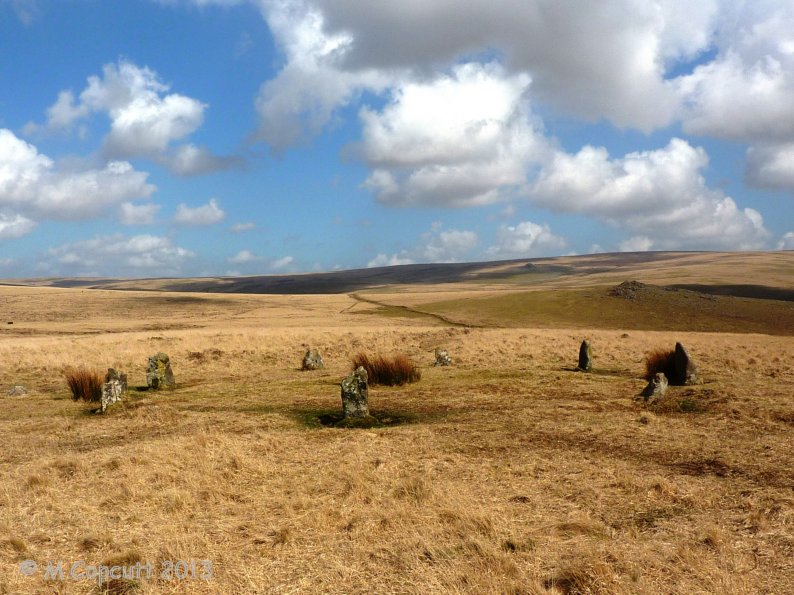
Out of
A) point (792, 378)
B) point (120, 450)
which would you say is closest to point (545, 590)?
point (120, 450)

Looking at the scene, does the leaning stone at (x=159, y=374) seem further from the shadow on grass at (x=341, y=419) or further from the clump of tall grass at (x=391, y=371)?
the shadow on grass at (x=341, y=419)

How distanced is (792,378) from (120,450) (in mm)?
22494

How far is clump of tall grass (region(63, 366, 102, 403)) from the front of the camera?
18.7 meters

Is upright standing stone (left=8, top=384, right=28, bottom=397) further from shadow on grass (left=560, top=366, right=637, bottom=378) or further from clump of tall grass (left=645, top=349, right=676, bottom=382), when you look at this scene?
clump of tall grass (left=645, top=349, right=676, bottom=382)

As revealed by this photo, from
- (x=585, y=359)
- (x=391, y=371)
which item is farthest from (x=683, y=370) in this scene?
(x=391, y=371)

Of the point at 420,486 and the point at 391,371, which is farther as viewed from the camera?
the point at 391,371

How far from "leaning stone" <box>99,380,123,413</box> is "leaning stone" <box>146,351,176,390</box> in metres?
3.82

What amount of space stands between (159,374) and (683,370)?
1941cm

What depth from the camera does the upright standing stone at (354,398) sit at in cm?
1480

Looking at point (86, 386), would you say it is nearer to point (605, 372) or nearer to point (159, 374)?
point (159, 374)

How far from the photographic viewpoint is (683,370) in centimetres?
1912

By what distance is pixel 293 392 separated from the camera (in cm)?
1936

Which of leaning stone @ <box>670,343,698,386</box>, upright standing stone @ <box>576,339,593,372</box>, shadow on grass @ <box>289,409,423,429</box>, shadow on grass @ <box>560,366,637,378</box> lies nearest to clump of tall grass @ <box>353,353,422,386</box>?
shadow on grass @ <box>289,409,423,429</box>

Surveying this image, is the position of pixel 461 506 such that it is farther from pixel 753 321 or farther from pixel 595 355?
pixel 753 321
